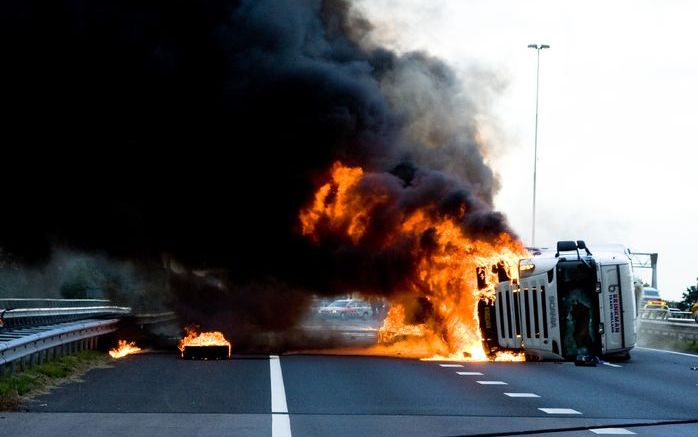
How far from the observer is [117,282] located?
5669 cm

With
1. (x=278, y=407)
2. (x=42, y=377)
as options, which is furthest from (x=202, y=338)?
(x=278, y=407)

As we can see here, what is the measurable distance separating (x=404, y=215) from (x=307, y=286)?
175 inches

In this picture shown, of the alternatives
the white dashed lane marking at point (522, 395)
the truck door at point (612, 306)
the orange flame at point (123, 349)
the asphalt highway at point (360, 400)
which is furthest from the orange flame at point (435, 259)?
→ the white dashed lane marking at point (522, 395)

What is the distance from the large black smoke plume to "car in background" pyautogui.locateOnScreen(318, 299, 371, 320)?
39484mm

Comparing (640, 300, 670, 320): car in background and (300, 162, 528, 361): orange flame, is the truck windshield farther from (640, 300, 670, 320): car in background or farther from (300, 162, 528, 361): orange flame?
(640, 300, 670, 320): car in background

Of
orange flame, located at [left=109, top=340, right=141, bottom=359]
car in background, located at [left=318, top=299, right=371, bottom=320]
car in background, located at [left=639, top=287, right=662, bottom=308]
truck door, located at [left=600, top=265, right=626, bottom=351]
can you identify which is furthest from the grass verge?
car in background, located at [left=318, top=299, right=371, bottom=320]

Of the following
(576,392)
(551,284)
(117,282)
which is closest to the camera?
(576,392)

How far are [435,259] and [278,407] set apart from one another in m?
14.7

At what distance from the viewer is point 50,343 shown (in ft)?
75.3

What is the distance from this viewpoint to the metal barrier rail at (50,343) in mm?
18906

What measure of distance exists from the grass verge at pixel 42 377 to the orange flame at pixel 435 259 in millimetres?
8313

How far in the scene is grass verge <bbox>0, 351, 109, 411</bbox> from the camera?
657 inches

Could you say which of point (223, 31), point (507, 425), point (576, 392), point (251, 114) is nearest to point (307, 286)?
point (251, 114)

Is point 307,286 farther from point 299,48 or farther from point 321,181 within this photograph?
point 299,48
